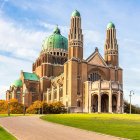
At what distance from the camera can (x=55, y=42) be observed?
123 meters

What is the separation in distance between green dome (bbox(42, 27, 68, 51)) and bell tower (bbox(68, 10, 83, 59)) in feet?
73.6

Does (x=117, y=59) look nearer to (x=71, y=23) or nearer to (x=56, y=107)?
(x=71, y=23)

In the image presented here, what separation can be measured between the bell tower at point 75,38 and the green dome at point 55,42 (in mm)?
22431

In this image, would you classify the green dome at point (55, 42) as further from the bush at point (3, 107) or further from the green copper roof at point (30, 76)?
the bush at point (3, 107)

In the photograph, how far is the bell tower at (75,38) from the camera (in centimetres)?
9700

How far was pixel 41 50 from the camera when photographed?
12681 cm

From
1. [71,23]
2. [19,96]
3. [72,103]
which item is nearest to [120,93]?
[72,103]

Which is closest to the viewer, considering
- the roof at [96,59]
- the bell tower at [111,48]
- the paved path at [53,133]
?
the paved path at [53,133]

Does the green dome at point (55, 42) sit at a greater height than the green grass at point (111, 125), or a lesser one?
greater

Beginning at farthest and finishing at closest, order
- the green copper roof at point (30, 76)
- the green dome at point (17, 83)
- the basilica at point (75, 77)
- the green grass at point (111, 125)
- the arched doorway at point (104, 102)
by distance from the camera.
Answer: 1. the green copper roof at point (30, 76)
2. the green dome at point (17, 83)
3. the arched doorway at point (104, 102)
4. the basilica at point (75, 77)
5. the green grass at point (111, 125)

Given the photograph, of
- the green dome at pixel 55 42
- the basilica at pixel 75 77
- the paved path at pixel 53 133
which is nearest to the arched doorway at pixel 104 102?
the basilica at pixel 75 77

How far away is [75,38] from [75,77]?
39.8 ft

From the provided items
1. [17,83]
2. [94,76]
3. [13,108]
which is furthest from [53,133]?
[17,83]

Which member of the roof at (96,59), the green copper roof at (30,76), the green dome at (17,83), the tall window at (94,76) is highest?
the roof at (96,59)
